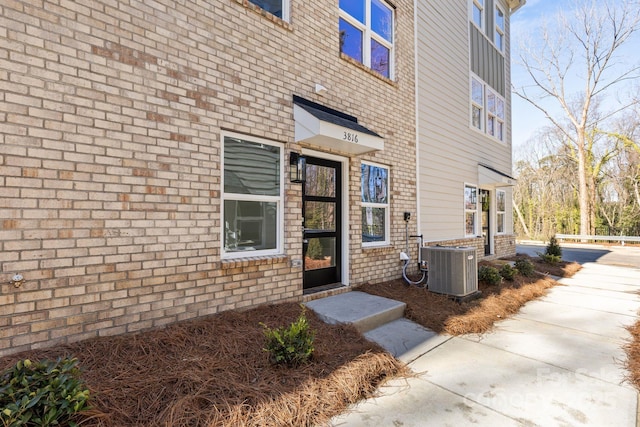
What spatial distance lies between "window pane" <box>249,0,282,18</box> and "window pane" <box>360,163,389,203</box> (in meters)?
2.61

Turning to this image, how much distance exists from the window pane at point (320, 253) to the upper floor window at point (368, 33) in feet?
10.3

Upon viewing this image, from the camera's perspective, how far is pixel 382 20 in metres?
6.26

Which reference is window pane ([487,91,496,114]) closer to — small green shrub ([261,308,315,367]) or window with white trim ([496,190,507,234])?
window with white trim ([496,190,507,234])

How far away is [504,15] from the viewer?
1135 cm

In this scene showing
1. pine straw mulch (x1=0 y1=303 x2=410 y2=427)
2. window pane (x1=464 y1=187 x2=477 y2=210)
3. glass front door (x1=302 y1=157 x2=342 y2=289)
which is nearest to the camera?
pine straw mulch (x1=0 y1=303 x2=410 y2=427)

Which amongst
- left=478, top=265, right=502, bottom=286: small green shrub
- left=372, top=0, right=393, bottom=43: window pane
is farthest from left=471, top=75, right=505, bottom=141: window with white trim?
left=478, top=265, right=502, bottom=286: small green shrub

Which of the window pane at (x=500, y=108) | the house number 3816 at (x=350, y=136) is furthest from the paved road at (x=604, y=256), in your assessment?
the house number 3816 at (x=350, y=136)

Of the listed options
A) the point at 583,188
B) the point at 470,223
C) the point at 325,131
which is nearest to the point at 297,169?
the point at 325,131

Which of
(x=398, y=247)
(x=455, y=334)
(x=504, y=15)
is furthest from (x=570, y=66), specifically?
(x=455, y=334)

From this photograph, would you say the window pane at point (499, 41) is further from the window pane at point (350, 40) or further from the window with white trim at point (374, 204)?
the window with white trim at point (374, 204)

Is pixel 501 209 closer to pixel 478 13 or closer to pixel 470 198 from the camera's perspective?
pixel 470 198

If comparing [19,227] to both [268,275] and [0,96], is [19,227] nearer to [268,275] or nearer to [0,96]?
[0,96]

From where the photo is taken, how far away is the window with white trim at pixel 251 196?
3838mm

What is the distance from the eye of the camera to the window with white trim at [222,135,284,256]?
384 cm
